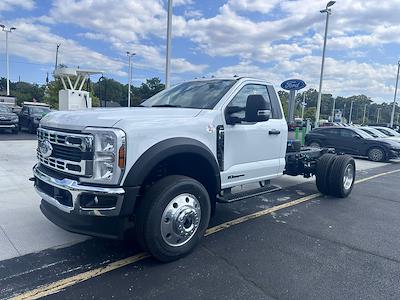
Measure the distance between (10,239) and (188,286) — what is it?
7.86 feet

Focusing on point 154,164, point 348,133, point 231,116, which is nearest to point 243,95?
point 231,116

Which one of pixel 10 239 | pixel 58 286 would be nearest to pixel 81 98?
pixel 10 239

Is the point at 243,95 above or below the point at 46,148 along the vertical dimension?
above

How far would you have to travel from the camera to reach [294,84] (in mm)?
11734

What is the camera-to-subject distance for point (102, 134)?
126 inches

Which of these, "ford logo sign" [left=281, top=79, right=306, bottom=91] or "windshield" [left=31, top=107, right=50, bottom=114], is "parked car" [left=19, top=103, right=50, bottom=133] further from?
"ford logo sign" [left=281, top=79, right=306, bottom=91]

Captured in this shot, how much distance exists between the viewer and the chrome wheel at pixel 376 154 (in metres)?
14.8

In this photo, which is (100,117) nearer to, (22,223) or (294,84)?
(22,223)

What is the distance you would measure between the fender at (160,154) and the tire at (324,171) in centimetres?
370

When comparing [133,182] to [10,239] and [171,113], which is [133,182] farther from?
[10,239]

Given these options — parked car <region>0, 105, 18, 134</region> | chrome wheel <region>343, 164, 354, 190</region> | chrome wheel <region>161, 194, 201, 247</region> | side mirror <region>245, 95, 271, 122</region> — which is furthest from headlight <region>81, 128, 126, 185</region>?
parked car <region>0, 105, 18, 134</region>

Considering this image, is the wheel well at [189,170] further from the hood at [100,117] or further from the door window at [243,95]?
the door window at [243,95]

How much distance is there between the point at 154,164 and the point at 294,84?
9.45 m

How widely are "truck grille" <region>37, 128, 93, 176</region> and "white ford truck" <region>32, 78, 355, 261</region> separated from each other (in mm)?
10
